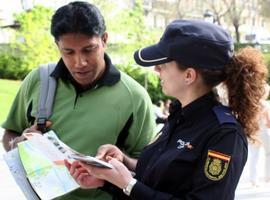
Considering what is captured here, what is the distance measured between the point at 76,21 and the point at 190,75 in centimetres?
67

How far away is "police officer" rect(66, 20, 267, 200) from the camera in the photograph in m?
1.52

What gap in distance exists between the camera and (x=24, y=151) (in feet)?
6.53

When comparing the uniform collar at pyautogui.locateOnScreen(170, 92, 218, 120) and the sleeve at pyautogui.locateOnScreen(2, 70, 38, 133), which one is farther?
the sleeve at pyautogui.locateOnScreen(2, 70, 38, 133)

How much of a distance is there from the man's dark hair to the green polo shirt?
0.19 meters

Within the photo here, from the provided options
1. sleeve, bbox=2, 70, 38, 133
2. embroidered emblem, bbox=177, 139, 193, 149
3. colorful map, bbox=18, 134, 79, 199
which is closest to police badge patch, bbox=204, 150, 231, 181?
embroidered emblem, bbox=177, 139, 193, 149

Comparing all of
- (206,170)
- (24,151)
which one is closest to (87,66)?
(24,151)

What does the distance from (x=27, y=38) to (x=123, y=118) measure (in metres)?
15.2

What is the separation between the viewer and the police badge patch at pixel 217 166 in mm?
1496

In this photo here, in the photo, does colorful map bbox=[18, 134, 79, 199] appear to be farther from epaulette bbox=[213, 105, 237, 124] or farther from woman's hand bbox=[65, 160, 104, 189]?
epaulette bbox=[213, 105, 237, 124]

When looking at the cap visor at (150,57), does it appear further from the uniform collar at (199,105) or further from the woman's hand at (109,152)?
the woman's hand at (109,152)

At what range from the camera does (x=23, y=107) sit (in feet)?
7.48

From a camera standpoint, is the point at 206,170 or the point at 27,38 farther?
the point at 27,38

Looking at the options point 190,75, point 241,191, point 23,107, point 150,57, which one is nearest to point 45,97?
point 23,107

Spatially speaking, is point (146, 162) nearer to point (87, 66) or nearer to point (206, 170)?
point (206, 170)
